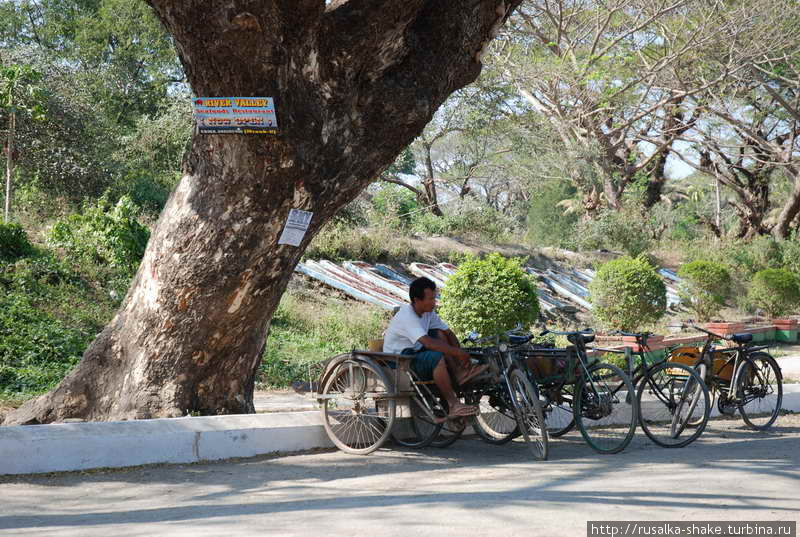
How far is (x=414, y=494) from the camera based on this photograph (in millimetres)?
5398

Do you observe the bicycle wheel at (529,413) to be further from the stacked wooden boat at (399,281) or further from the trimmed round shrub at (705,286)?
the trimmed round shrub at (705,286)

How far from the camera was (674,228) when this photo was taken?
41.9 m

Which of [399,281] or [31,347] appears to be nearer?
[31,347]

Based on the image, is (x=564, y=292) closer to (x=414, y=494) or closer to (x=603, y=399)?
(x=603, y=399)

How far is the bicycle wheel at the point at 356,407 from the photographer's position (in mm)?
7055

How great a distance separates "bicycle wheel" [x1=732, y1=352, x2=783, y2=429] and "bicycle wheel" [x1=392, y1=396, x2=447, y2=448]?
10.7 feet

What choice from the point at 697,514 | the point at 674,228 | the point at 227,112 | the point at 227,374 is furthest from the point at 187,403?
the point at 674,228

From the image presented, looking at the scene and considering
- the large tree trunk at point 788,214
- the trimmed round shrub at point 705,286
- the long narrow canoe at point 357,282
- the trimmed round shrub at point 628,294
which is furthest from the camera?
the large tree trunk at point 788,214

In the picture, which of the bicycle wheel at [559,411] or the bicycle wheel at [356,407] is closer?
the bicycle wheel at [356,407]

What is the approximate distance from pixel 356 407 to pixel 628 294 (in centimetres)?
912

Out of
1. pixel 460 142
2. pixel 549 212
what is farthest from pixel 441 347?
pixel 549 212

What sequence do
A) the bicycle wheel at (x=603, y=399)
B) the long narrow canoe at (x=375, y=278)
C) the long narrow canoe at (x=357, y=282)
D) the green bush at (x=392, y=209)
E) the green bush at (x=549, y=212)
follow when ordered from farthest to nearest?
the green bush at (x=549, y=212) < the green bush at (x=392, y=209) < the long narrow canoe at (x=375, y=278) < the long narrow canoe at (x=357, y=282) < the bicycle wheel at (x=603, y=399)

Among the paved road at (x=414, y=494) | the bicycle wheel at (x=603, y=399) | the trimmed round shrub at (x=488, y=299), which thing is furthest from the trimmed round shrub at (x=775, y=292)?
the bicycle wheel at (x=603, y=399)

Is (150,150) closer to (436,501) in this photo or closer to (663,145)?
(663,145)
